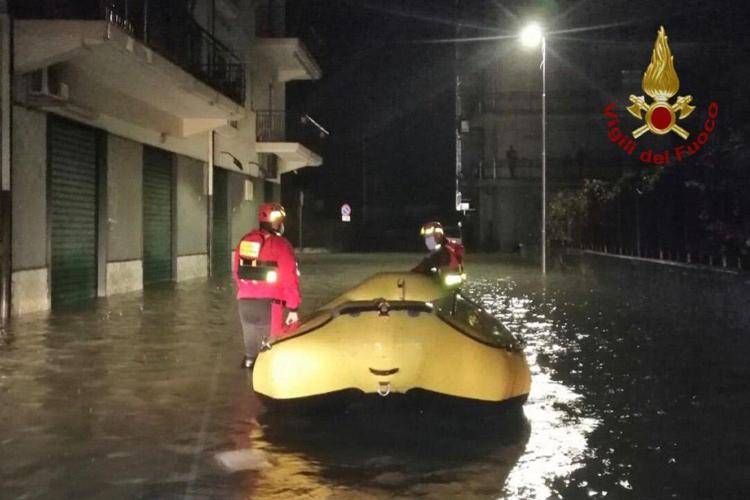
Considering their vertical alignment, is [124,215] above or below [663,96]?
below

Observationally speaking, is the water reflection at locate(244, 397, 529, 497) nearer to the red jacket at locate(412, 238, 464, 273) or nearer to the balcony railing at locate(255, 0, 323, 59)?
the red jacket at locate(412, 238, 464, 273)

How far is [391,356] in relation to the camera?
24.5ft

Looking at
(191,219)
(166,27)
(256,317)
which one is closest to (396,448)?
(256,317)

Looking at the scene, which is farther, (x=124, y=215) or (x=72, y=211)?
(x=124, y=215)

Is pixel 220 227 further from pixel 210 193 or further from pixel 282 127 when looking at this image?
pixel 282 127

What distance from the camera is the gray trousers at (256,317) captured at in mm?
9773

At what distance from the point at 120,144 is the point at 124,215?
143cm

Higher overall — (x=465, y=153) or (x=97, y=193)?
(x=465, y=153)

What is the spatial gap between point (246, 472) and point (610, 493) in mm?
2166

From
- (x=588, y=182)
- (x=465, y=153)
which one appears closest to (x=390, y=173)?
(x=465, y=153)

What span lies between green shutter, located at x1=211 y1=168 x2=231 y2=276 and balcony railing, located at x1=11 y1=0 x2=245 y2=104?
11.2 feet

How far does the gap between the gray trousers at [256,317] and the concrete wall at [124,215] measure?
1073 cm

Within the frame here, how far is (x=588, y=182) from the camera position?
159 feet

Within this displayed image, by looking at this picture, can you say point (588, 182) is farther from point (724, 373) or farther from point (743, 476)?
point (743, 476)
